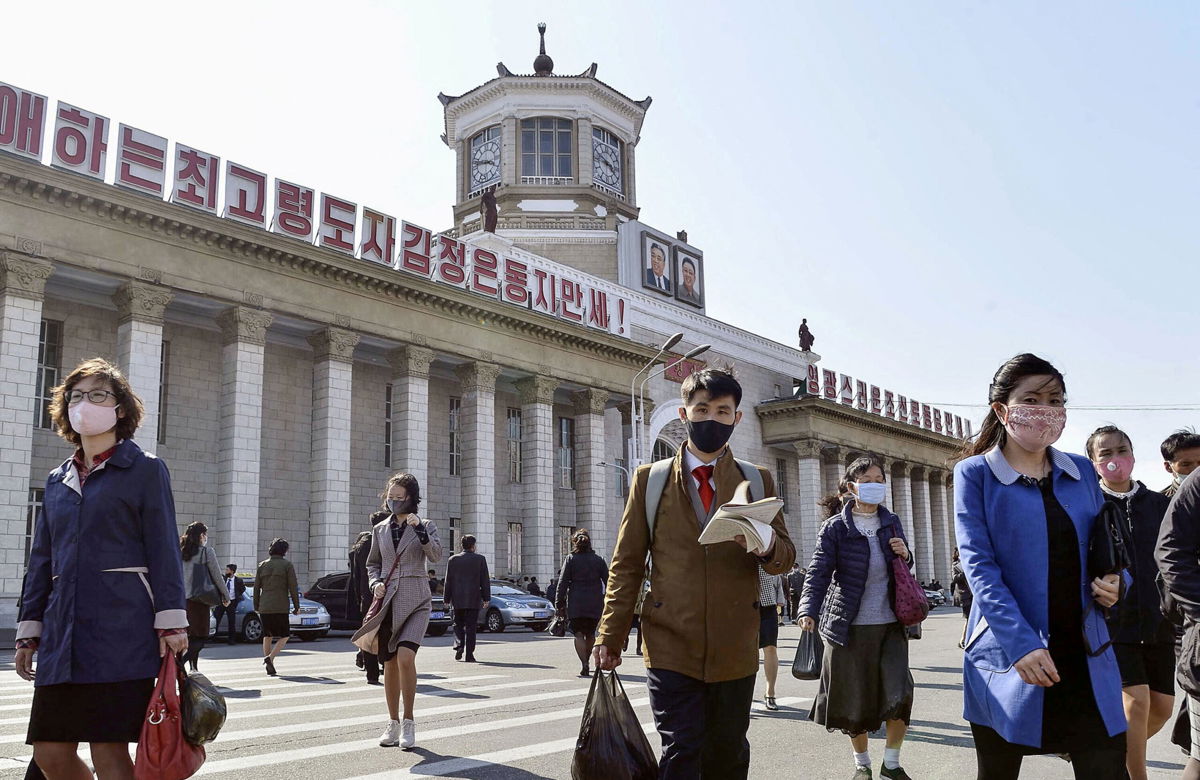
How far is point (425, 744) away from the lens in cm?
788

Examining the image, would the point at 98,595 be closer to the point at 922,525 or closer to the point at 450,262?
the point at 450,262

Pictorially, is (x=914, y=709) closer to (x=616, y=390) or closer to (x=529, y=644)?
(x=529, y=644)

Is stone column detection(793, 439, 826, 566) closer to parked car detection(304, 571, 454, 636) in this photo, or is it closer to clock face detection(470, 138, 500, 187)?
clock face detection(470, 138, 500, 187)

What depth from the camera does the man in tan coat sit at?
430 cm

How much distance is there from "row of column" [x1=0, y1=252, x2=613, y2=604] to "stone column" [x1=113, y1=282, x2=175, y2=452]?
0.08 feet

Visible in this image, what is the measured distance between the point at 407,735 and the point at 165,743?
3.86m

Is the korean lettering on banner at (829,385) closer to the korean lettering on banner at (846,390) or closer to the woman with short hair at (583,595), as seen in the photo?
the korean lettering on banner at (846,390)

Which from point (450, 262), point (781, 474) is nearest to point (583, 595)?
point (450, 262)

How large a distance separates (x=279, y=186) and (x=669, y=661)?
26.9 m

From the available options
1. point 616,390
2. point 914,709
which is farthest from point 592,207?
point 914,709

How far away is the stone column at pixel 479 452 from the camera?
108 feet

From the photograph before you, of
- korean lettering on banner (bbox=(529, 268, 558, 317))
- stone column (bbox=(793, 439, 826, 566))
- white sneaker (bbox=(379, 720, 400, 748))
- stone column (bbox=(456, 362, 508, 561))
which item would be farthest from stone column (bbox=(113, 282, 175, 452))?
stone column (bbox=(793, 439, 826, 566))

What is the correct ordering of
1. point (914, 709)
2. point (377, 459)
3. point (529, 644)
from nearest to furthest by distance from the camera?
point (914, 709) → point (529, 644) → point (377, 459)

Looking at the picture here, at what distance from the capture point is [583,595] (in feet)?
46.5
